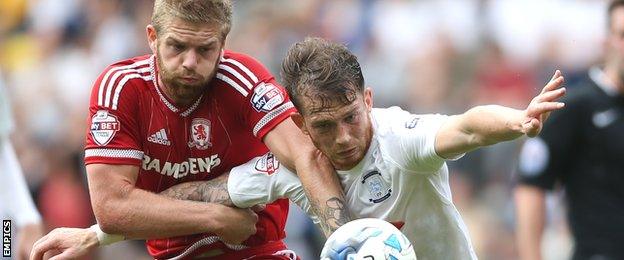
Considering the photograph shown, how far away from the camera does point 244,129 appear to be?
7145 millimetres

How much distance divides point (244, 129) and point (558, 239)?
206 inches

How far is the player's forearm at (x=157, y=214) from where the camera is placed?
22.8ft

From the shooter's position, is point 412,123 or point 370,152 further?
point 370,152

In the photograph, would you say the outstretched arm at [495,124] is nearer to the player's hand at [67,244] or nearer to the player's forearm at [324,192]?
the player's forearm at [324,192]

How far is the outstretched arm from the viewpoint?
553cm

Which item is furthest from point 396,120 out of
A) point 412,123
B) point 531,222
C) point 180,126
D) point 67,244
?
point 531,222

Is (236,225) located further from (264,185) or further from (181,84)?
(181,84)

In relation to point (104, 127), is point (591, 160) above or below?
below

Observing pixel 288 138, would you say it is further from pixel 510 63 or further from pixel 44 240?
pixel 510 63

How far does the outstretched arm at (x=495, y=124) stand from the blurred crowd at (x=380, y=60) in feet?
19.2

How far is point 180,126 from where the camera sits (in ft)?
23.2

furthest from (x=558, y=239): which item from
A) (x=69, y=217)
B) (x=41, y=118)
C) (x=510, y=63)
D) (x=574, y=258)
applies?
(x=41, y=118)

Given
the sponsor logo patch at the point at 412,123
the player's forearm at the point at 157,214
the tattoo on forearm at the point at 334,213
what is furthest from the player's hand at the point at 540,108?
the player's forearm at the point at 157,214

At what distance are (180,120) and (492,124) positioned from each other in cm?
191
